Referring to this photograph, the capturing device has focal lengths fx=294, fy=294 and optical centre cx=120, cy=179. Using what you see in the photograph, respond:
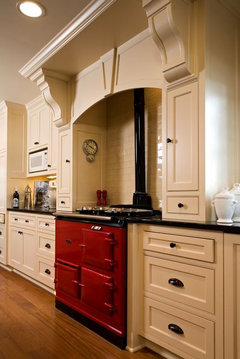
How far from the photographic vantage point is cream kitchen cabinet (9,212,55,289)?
3.29 meters

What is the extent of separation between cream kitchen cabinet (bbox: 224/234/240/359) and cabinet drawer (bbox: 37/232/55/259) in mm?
2090

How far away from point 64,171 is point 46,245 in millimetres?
865

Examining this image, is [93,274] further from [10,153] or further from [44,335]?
[10,153]

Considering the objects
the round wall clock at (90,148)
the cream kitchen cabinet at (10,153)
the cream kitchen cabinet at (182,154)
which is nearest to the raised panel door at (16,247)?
the cream kitchen cabinet at (10,153)

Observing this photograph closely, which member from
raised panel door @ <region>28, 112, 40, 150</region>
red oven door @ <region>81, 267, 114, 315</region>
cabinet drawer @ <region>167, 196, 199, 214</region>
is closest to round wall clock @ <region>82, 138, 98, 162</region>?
raised panel door @ <region>28, 112, 40, 150</region>

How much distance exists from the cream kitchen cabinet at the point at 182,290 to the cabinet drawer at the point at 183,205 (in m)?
0.20

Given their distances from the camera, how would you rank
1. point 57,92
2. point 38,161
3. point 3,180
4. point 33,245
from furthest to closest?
point 3,180 → point 38,161 → point 33,245 → point 57,92

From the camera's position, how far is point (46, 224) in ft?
11.0

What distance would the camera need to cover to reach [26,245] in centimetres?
381

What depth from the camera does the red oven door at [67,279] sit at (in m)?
2.56

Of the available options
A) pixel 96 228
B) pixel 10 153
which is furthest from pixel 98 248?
pixel 10 153

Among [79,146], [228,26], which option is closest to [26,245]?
[79,146]

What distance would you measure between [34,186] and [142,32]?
9.89 feet

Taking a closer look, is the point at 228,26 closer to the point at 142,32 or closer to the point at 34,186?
the point at 142,32
